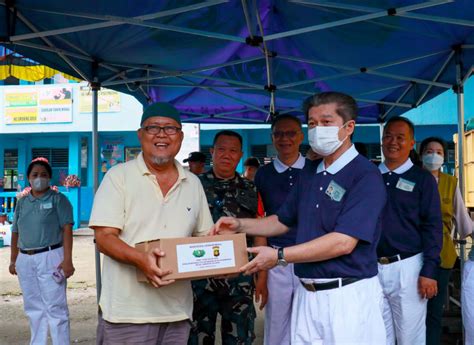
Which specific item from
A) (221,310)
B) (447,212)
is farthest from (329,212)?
(447,212)

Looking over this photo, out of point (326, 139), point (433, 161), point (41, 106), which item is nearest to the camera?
point (326, 139)

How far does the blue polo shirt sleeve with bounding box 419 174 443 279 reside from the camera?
319 cm

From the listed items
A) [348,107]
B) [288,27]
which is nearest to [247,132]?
[288,27]

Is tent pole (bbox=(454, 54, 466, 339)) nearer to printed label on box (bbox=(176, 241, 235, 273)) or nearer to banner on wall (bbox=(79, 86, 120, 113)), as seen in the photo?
printed label on box (bbox=(176, 241, 235, 273))

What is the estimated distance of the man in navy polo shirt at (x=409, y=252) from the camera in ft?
10.5

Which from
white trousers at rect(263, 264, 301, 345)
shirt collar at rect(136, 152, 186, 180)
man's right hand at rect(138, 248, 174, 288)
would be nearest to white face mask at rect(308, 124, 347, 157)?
shirt collar at rect(136, 152, 186, 180)

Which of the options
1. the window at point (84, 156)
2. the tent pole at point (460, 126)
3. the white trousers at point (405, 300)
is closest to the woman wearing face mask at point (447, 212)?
the tent pole at point (460, 126)

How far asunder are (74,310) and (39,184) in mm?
2517

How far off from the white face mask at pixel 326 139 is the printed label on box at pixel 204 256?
62 centimetres

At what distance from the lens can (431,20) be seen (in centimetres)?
365

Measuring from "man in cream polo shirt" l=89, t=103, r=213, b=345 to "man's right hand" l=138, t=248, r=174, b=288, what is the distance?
0.01 m

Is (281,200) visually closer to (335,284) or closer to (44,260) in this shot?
(335,284)

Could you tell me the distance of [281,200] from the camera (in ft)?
11.9

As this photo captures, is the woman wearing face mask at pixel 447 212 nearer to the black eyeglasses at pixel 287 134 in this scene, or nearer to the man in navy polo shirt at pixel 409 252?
the man in navy polo shirt at pixel 409 252
